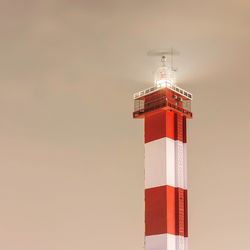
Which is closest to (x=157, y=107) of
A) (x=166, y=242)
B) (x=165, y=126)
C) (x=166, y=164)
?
(x=165, y=126)

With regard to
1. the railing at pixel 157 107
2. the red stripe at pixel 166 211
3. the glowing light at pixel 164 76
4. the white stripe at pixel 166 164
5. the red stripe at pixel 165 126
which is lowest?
the red stripe at pixel 166 211

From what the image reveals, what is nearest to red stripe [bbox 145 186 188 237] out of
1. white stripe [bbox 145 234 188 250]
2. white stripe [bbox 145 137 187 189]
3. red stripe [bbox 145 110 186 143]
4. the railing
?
white stripe [bbox 145 234 188 250]

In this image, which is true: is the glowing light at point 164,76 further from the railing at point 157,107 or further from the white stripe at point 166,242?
the white stripe at point 166,242

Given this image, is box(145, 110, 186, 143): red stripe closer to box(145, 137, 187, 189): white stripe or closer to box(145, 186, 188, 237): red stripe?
box(145, 137, 187, 189): white stripe

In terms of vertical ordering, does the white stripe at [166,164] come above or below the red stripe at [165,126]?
below

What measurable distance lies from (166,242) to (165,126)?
6.68 meters

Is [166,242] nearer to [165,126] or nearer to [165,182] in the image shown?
[165,182]

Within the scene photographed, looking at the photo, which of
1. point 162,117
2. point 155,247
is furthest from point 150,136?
point 155,247

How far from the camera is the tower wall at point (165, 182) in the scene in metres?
36.4

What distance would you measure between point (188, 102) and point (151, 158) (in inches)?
176

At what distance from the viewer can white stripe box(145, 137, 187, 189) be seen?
3722 cm

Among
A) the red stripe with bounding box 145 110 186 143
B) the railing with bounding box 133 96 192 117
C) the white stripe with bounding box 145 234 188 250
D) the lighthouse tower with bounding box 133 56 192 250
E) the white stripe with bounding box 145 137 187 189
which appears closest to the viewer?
the white stripe with bounding box 145 234 188 250

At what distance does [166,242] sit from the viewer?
3569 centimetres

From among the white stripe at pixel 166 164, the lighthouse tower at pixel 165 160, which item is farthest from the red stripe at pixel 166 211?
the white stripe at pixel 166 164
